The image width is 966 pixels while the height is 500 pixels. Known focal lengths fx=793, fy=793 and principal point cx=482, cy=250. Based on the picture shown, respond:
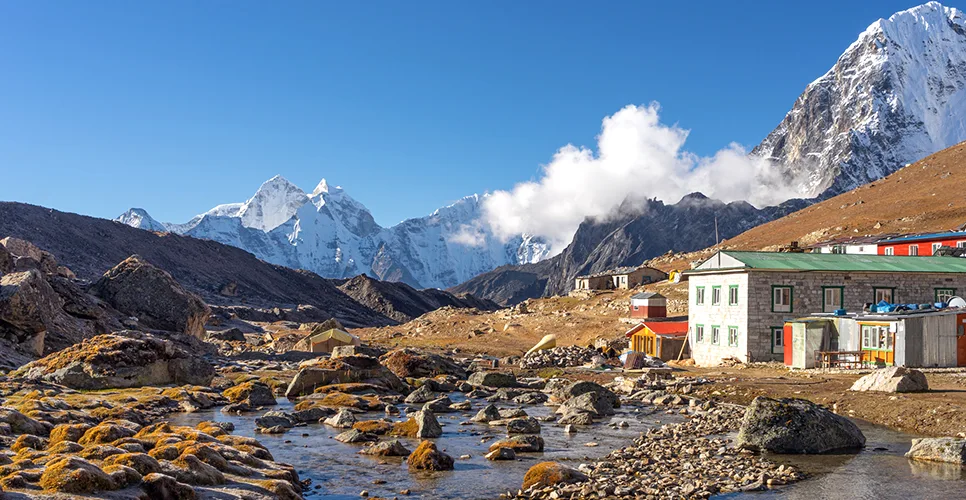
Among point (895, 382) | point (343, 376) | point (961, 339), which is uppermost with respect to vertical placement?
point (961, 339)

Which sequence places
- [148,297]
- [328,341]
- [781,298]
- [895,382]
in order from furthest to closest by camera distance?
1. [328,341]
2. [148,297]
3. [781,298]
4. [895,382]

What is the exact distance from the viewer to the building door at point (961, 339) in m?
38.5

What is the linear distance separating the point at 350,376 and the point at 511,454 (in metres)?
21.2

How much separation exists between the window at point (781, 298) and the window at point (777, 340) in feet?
3.90

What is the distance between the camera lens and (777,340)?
47250 mm

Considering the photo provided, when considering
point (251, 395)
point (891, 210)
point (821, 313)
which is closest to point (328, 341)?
point (251, 395)

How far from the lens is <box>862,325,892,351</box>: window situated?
128ft

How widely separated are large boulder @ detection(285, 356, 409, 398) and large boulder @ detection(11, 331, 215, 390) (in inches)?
195

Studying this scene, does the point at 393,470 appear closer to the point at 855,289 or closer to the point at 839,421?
the point at 839,421

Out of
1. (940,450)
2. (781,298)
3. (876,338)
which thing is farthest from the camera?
(781,298)

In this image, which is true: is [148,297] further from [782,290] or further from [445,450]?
[782,290]

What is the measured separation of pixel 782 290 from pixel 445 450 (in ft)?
95.8

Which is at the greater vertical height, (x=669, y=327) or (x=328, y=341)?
(x=669, y=327)

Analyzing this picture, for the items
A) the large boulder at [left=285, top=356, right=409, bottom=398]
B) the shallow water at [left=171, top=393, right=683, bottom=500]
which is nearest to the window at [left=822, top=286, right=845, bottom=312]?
the shallow water at [left=171, top=393, right=683, bottom=500]
